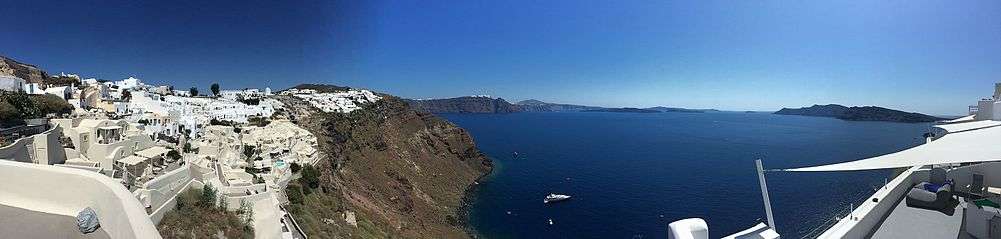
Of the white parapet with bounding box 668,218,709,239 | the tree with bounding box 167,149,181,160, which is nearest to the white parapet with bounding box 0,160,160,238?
the white parapet with bounding box 668,218,709,239

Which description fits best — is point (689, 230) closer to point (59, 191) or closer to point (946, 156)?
point (946, 156)

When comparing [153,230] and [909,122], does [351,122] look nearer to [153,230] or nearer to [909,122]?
[153,230]

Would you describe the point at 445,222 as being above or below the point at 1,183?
below

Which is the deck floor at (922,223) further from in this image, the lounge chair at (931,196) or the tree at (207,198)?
the tree at (207,198)

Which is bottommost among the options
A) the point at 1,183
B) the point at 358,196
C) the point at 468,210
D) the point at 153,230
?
the point at 468,210

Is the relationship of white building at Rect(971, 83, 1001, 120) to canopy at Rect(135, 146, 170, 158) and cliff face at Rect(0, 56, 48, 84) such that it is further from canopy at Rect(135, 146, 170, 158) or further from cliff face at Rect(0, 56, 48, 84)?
cliff face at Rect(0, 56, 48, 84)

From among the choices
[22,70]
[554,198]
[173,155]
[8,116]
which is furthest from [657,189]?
[22,70]

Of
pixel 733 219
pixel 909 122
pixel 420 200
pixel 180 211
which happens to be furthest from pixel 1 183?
pixel 909 122
